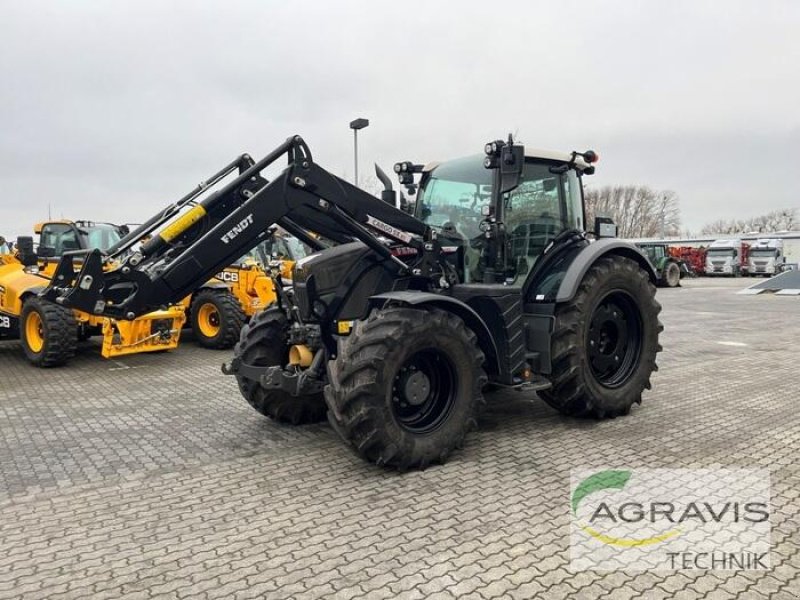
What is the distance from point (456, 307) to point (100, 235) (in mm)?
9300

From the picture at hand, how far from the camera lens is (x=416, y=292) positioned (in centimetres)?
463

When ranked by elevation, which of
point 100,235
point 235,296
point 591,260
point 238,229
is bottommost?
point 235,296

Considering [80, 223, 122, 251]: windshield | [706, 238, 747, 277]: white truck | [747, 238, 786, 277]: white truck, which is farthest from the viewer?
[706, 238, 747, 277]: white truck

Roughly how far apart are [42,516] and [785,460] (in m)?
5.15

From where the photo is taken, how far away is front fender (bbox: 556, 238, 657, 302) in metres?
5.23

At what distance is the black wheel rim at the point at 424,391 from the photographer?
440cm

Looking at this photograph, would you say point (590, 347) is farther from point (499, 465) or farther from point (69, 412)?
point (69, 412)

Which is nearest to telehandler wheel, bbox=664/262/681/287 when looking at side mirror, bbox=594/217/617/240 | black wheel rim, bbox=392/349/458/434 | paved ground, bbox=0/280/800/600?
paved ground, bbox=0/280/800/600

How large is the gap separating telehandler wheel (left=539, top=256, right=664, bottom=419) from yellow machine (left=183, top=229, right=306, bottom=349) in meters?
5.71

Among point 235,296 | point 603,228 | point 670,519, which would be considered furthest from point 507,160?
point 235,296

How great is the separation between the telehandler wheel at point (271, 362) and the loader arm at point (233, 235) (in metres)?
0.86

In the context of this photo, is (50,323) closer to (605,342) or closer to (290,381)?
(290,381)

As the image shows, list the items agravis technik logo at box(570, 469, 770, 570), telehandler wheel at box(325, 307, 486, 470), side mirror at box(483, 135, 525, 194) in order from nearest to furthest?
1. agravis technik logo at box(570, 469, 770, 570)
2. telehandler wheel at box(325, 307, 486, 470)
3. side mirror at box(483, 135, 525, 194)

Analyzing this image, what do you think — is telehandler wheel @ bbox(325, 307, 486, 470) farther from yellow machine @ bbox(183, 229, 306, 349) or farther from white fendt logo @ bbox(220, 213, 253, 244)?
yellow machine @ bbox(183, 229, 306, 349)
